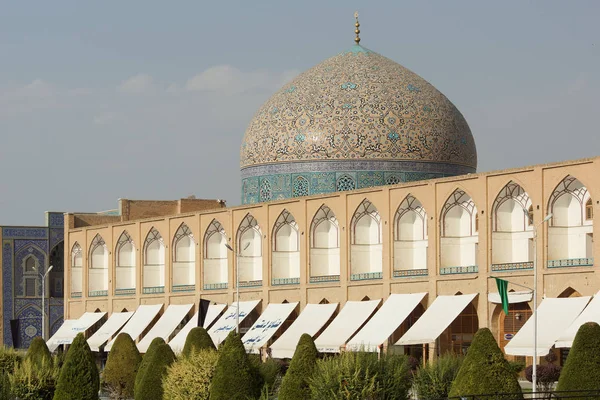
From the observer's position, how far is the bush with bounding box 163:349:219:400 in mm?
26500

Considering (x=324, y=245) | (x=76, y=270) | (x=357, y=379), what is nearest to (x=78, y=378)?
(x=357, y=379)

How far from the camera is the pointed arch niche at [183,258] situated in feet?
154

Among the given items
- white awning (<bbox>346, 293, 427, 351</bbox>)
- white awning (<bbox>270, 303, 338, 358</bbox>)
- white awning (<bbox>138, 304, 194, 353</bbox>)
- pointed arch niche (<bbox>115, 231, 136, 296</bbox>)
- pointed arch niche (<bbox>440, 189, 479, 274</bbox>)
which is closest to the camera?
white awning (<bbox>346, 293, 427, 351</bbox>)

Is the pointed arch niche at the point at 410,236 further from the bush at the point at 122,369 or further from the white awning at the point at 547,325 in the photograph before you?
the bush at the point at 122,369

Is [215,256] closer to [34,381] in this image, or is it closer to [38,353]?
[38,353]

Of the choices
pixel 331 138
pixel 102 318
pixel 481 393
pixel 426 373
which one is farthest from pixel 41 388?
pixel 102 318

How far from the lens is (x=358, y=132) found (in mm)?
43312

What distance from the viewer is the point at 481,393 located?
71.3ft

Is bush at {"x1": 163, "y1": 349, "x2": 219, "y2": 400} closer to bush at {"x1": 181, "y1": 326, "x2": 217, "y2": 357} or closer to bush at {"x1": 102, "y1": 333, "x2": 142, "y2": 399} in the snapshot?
bush at {"x1": 181, "y1": 326, "x2": 217, "y2": 357}

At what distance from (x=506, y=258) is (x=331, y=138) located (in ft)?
32.4

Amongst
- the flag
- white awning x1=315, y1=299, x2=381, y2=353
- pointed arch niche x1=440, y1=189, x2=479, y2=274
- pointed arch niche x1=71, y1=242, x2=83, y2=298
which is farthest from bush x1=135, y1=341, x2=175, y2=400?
pointed arch niche x1=71, y1=242, x2=83, y2=298

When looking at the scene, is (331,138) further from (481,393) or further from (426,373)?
(481,393)

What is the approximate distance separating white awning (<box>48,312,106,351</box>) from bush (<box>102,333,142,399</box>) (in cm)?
1662

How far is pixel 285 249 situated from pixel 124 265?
9479 mm
